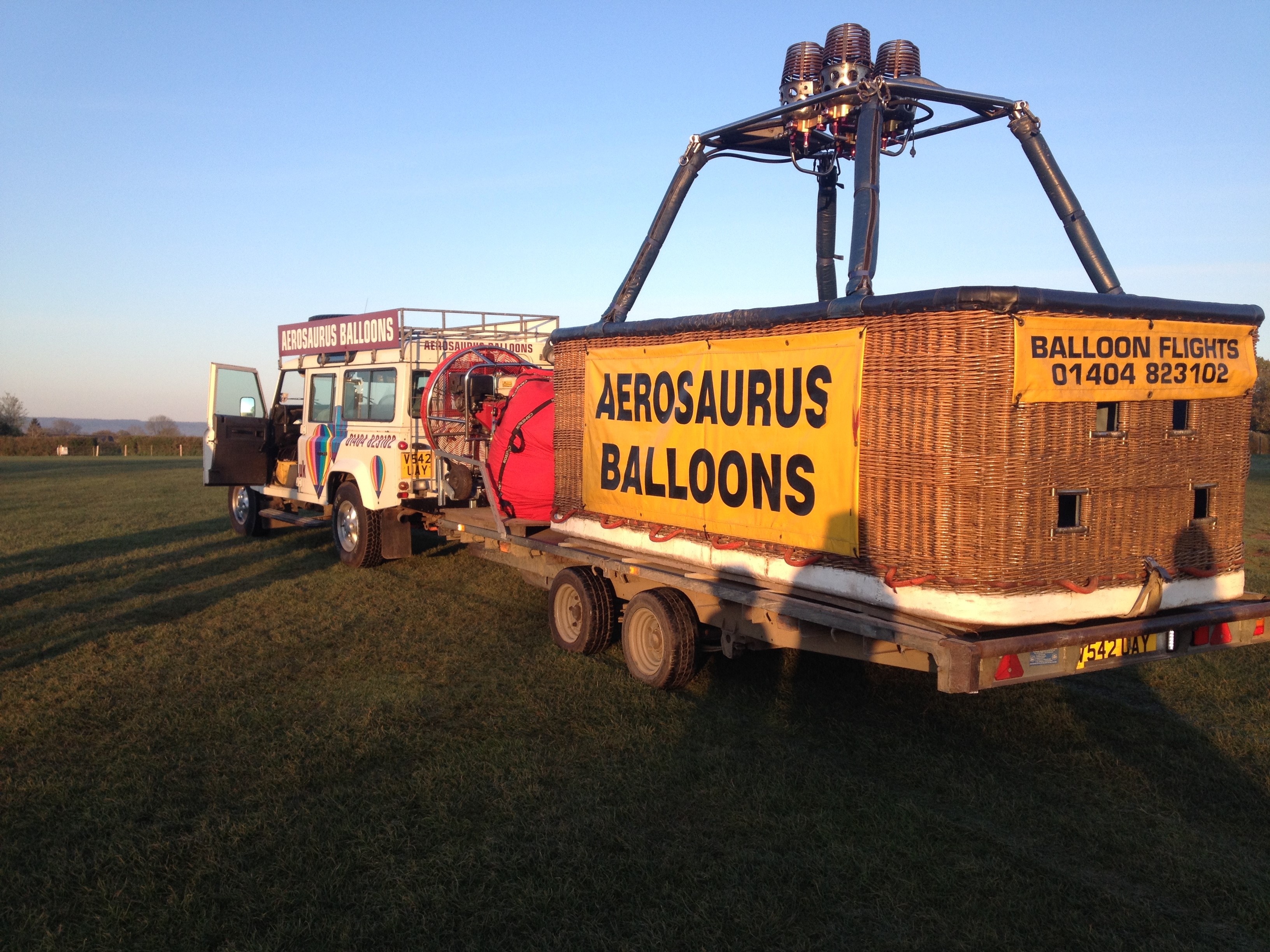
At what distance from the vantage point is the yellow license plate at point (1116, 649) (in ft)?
16.8

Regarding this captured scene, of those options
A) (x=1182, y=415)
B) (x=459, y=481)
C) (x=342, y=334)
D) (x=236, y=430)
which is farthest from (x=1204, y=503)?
(x=236, y=430)

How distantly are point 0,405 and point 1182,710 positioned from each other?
7376cm

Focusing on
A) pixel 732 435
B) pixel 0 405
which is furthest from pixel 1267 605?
pixel 0 405

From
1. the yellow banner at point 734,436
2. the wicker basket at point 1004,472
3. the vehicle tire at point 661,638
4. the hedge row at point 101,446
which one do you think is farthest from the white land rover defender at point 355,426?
the hedge row at point 101,446

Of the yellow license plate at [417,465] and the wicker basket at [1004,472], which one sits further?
the yellow license plate at [417,465]

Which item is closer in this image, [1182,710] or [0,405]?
[1182,710]

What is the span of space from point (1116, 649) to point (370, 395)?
870cm

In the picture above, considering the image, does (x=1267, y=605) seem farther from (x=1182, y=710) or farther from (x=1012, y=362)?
(x=1012, y=362)

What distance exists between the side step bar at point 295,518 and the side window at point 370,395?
5.43 ft

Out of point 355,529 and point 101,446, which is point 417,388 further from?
point 101,446

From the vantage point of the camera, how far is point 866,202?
704 centimetres

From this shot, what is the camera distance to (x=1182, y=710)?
6453 millimetres

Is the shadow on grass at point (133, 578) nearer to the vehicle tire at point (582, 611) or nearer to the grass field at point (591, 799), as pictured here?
the grass field at point (591, 799)

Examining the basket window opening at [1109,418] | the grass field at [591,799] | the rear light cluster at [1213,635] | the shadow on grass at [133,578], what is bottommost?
the grass field at [591,799]
